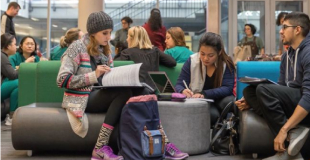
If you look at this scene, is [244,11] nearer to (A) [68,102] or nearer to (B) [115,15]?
(B) [115,15]

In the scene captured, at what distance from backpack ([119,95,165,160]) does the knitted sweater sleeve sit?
0.35 metres

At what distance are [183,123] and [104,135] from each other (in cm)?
61

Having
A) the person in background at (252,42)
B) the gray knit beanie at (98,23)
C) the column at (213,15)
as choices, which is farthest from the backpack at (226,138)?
the column at (213,15)

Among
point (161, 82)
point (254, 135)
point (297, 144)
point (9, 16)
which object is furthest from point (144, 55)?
point (9, 16)

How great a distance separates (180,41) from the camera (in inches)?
193

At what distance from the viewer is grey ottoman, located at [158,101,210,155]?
3070 millimetres

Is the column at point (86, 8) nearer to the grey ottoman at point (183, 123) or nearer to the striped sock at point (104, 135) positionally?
the grey ottoman at point (183, 123)

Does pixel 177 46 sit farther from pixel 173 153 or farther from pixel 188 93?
pixel 173 153

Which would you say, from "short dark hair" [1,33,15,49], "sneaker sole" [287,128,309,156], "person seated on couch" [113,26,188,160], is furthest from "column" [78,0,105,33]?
"sneaker sole" [287,128,309,156]

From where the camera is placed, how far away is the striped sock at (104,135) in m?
2.86

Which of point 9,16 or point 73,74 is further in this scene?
point 9,16

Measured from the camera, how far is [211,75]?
3527 mm

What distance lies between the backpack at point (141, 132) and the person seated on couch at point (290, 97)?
71 centimetres

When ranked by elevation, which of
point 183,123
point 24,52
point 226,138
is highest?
point 24,52
